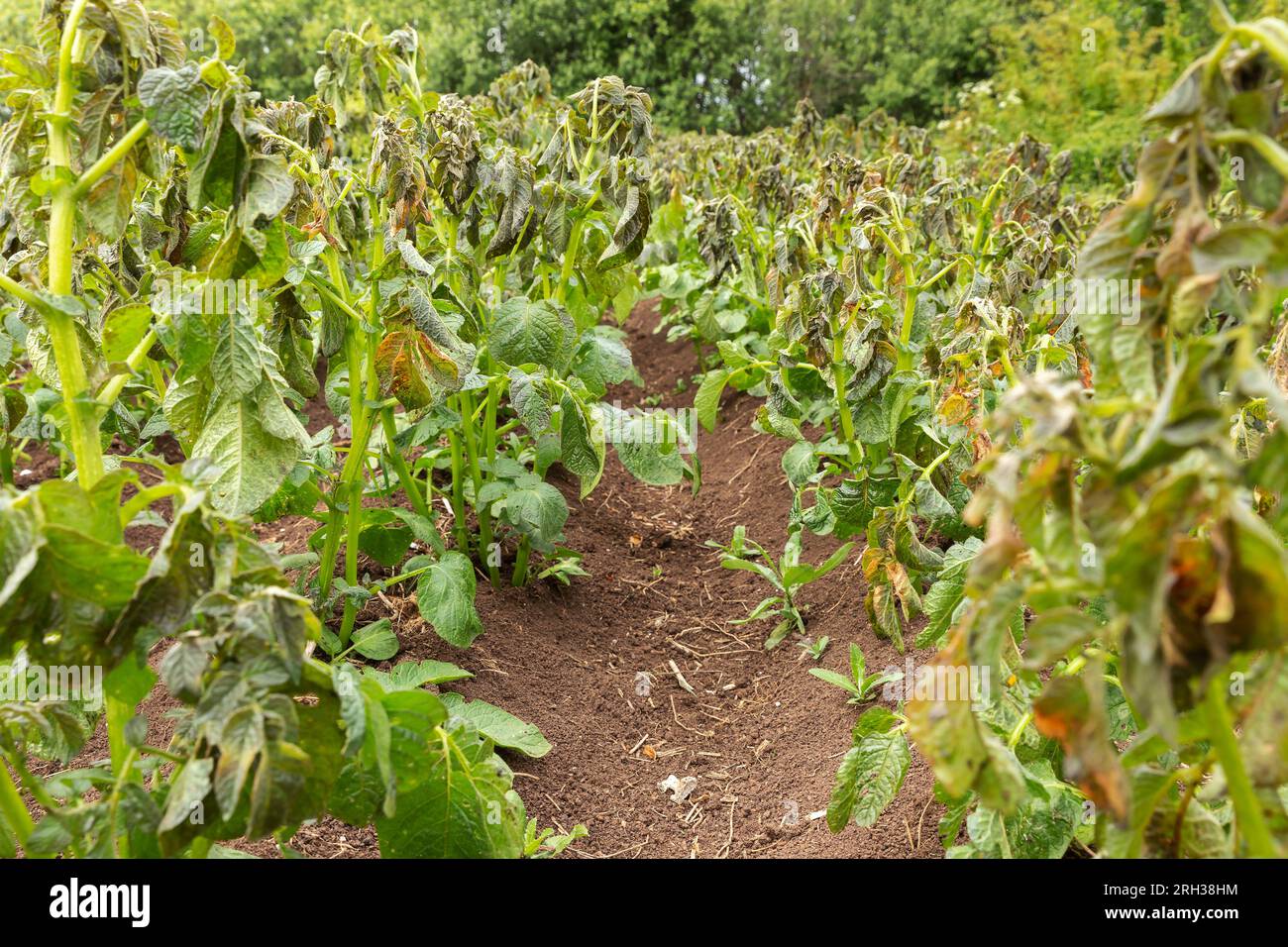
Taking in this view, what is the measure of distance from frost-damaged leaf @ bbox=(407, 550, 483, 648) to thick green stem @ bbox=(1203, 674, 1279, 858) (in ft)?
6.44

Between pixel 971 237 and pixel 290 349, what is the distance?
3.09m

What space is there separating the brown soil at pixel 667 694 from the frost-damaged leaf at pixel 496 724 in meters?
0.16

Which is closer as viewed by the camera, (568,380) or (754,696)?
(568,380)

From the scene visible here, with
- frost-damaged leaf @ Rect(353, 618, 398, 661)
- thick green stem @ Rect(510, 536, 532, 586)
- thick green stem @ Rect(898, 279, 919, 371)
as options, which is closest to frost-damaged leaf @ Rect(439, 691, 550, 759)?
frost-damaged leaf @ Rect(353, 618, 398, 661)

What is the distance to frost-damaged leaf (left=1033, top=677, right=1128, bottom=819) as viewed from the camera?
1.03 meters

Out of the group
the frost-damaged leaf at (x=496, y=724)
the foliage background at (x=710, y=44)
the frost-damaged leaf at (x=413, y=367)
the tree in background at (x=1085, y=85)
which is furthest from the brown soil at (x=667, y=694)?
the foliage background at (x=710, y=44)

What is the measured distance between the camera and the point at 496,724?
2.45 meters

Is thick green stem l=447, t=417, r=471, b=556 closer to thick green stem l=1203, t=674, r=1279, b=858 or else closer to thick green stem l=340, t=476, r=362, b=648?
thick green stem l=340, t=476, r=362, b=648

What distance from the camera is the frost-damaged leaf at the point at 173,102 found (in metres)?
1.47

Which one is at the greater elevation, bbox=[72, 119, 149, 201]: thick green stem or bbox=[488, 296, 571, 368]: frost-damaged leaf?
bbox=[488, 296, 571, 368]: frost-damaged leaf
